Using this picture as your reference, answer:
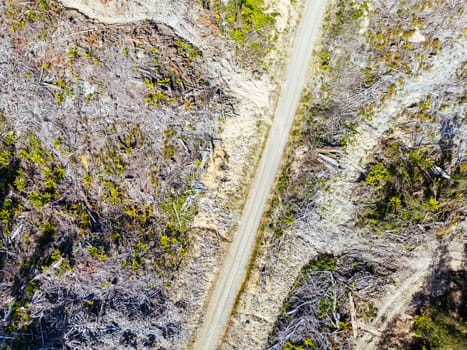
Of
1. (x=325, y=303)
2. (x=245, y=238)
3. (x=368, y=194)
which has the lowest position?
(x=325, y=303)

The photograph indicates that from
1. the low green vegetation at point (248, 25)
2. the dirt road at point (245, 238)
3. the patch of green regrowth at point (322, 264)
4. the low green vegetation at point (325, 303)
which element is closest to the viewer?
the low green vegetation at point (248, 25)

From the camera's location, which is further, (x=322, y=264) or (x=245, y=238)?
(x=245, y=238)

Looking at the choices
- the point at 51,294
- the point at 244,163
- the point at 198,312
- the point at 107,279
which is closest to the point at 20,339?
the point at 51,294

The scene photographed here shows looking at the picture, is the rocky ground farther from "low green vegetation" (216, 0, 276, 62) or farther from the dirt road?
"low green vegetation" (216, 0, 276, 62)

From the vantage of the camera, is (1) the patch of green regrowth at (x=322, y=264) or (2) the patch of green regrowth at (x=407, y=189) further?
(1) the patch of green regrowth at (x=322, y=264)

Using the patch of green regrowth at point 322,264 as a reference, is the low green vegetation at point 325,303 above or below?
below

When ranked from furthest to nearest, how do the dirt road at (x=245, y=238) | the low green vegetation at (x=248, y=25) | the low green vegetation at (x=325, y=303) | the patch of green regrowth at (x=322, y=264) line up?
the dirt road at (x=245, y=238) < the patch of green regrowth at (x=322, y=264) < the low green vegetation at (x=325, y=303) < the low green vegetation at (x=248, y=25)

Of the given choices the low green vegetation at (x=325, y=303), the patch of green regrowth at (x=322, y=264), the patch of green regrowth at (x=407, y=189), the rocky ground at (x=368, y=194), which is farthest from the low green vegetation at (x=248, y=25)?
the low green vegetation at (x=325, y=303)

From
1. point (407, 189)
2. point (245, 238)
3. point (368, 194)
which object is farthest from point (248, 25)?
point (407, 189)

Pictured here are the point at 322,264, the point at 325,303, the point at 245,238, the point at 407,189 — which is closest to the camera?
the point at 407,189

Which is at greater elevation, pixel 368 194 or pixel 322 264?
pixel 368 194

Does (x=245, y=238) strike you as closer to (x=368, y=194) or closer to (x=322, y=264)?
(x=322, y=264)

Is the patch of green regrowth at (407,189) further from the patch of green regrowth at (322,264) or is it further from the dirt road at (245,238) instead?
the dirt road at (245,238)

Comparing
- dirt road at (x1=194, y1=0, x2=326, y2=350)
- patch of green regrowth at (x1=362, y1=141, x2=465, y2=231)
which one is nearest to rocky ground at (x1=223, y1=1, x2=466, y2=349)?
patch of green regrowth at (x1=362, y1=141, x2=465, y2=231)
